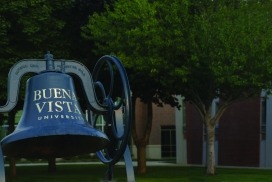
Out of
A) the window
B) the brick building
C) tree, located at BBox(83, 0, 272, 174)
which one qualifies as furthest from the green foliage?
the window

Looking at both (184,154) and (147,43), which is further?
(184,154)

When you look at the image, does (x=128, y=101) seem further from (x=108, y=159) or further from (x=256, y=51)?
(x=256, y=51)

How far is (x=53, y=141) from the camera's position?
12414mm

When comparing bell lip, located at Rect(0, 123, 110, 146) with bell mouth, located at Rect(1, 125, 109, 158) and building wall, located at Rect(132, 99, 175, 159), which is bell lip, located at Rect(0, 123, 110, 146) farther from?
building wall, located at Rect(132, 99, 175, 159)

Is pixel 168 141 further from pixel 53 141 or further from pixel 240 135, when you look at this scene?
pixel 53 141

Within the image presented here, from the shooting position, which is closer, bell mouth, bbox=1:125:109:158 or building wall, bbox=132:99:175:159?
bell mouth, bbox=1:125:109:158

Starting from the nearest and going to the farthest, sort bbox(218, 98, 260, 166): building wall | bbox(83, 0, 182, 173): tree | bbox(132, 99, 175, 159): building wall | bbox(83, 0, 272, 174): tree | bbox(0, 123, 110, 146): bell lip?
bbox(0, 123, 110, 146): bell lip, bbox(83, 0, 272, 174): tree, bbox(83, 0, 182, 173): tree, bbox(218, 98, 260, 166): building wall, bbox(132, 99, 175, 159): building wall

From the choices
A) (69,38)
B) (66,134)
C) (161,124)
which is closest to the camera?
(66,134)

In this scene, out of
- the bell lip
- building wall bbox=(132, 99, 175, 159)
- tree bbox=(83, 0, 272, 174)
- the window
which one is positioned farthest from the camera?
the window

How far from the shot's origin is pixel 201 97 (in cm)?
3078

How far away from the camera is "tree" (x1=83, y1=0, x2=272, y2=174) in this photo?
26.2 metres

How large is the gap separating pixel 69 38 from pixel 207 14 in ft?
22.6

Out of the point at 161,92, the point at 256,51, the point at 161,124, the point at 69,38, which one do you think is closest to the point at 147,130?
the point at 161,92

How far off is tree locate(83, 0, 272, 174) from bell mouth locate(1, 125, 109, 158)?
44.6 feet
